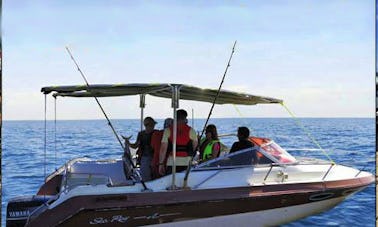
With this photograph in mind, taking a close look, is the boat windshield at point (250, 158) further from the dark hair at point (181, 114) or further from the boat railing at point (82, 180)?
the boat railing at point (82, 180)

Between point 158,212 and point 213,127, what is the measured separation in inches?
72.8

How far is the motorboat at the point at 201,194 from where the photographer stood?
242 inches

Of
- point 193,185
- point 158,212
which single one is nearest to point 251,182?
point 193,185

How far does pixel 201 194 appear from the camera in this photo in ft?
20.8

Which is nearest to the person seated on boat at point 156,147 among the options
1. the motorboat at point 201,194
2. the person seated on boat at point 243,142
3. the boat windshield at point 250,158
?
the motorboat at point 201,194

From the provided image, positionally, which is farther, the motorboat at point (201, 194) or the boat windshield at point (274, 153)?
the boat windshield at point (274, 153)

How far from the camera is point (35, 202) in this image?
6.72 m

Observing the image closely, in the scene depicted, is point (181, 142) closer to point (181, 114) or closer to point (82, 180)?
point (181, 114)

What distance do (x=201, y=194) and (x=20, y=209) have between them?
101 inches

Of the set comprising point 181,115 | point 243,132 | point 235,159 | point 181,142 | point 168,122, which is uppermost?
point 181,115

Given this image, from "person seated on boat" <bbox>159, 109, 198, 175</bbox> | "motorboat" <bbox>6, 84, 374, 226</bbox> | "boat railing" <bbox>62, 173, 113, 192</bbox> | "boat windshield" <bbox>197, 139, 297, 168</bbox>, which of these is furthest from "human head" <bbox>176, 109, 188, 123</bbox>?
"boat railing" <bbox>62, 173, 113, 192</bbox>

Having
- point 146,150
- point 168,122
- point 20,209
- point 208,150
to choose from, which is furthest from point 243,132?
point 20,209

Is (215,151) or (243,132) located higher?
(243,132)

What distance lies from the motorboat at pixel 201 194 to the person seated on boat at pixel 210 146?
430 mm
